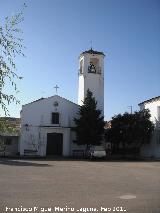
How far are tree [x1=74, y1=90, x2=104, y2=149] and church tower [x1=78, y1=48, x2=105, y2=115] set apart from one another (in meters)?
3.50

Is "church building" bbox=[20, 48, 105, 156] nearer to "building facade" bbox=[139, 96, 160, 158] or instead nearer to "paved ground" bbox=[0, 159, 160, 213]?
"building facade" bbox=[139, 96, 160, 158]

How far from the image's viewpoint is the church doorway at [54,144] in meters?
44.5

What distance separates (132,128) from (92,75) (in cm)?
931

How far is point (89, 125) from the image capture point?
4262 centimetres

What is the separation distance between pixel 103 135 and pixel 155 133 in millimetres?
6017

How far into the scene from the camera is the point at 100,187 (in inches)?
613

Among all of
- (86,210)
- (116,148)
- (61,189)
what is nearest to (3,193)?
(61,189)

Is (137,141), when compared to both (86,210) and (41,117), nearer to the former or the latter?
(41,117)

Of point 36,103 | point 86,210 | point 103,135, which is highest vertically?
point 36,103

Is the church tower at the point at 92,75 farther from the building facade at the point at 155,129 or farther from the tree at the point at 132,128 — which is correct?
the building facade at the point at 155,129

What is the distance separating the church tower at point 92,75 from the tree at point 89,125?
350cm

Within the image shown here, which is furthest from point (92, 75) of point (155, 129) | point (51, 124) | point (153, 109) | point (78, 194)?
point (78, 194)

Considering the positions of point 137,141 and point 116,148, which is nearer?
point 137,141

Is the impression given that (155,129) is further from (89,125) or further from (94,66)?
(94,66)
